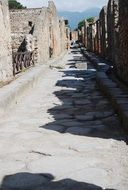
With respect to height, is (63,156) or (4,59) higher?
(4,59)

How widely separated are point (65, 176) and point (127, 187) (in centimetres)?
66

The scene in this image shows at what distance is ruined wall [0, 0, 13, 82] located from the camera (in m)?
10.3

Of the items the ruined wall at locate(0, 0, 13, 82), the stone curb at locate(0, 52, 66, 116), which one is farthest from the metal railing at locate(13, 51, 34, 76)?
the stone curb at locate(0, 52, 66, 116)

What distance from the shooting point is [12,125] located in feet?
21.0

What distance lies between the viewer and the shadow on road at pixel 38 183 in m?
3.79

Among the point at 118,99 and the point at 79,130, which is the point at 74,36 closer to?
the point at 118,99

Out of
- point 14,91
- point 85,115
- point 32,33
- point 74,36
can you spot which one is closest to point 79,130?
point 85,115

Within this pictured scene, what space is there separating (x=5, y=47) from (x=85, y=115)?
4337mm

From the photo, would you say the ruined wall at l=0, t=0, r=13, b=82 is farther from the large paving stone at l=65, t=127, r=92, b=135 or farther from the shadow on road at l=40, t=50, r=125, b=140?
the large paving stone at l=65, t=127, r=92, b=135

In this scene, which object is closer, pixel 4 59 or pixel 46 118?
pixel 46 118

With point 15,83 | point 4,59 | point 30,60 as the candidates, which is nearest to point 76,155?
point 15,83

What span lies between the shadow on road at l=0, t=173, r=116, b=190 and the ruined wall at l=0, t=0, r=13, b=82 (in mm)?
6385

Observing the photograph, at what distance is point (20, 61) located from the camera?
1298 centimetres

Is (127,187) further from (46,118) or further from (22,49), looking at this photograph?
(22,49)
